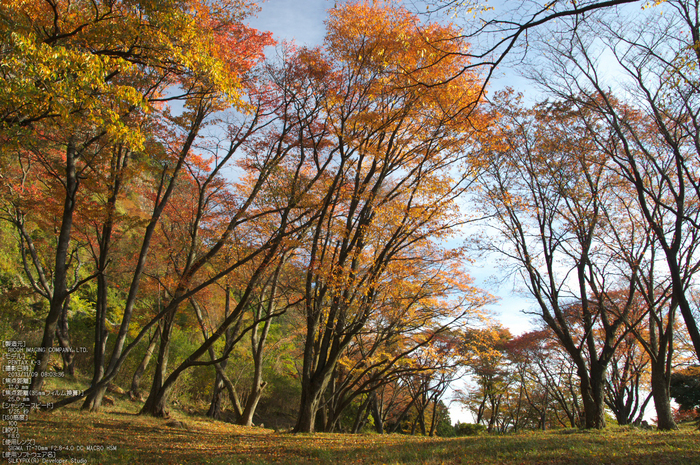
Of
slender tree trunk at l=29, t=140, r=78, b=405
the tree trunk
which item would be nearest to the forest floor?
slender tree trunk at l=29, t=140, r=78, b=405

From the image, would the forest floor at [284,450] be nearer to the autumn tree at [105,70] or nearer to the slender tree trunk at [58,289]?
the slender tree trunk at [58,289]

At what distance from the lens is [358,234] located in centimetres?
855

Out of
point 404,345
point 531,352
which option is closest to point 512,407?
point 531,352

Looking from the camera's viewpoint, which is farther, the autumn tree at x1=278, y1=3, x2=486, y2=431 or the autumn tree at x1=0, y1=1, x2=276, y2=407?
the autumn tree at x1=278, y1=3, x2=486, y2=431

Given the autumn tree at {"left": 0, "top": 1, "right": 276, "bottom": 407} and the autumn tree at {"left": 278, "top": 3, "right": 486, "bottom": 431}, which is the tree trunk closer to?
the autumn tree at {"left": 278, "top": 3, "right": 486, "bottom": 431}

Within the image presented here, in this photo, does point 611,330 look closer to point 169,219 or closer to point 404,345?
point 404,345

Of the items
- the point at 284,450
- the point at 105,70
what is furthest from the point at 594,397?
the point at 105,70

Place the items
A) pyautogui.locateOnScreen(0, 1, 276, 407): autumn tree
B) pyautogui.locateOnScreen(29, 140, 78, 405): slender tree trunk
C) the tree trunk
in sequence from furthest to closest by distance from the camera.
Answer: the tree trunk → pyautogui.locateOnScreen(29, 140, 78, 405): slender tree trunk → pyautogui.locateOnScreen(0, 1, 276, 407): autumn tree

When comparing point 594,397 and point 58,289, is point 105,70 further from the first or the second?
point 594,397

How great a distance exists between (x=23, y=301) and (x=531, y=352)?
23.5 meters

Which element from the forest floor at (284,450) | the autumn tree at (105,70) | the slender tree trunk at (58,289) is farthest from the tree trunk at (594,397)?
the slender tree trunk at (58,289)

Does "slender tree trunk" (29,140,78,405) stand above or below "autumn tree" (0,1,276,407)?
below

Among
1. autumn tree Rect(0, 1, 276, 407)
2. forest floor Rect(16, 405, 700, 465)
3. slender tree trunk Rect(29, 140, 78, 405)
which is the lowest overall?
forest floor Rect(16, 405, 700, 465)

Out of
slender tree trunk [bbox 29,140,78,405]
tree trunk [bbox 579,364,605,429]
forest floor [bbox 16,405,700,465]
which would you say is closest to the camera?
forest floor [bbox 16,405,700,465]
